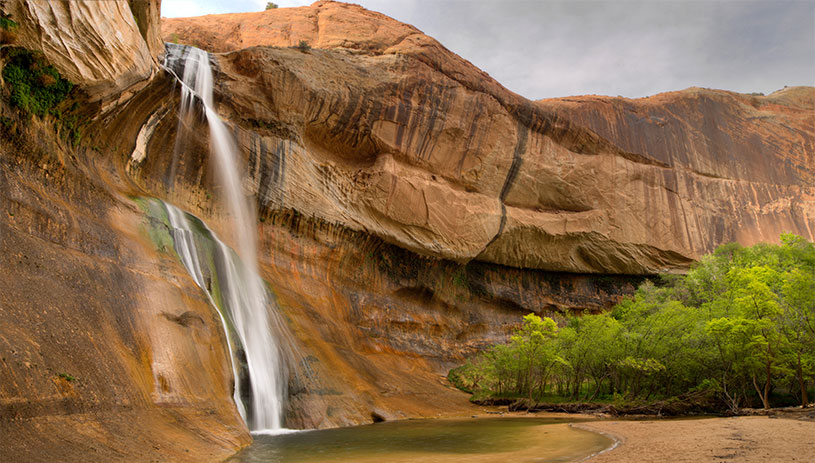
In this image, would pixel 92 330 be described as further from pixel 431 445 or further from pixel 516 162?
pixel 516 162

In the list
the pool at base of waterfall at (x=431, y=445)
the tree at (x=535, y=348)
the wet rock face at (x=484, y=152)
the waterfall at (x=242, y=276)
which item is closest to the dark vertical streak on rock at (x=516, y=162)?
the wet rock face at (x=484, y=152)

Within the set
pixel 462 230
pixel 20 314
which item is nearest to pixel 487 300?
pixel 462 230

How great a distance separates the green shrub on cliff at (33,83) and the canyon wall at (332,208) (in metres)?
0.31

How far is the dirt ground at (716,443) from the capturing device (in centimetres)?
845

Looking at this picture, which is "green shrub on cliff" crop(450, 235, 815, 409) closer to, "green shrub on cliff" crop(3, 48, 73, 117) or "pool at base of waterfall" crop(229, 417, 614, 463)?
"pool at base of waterfall" crop(229, 417, 614, 463)

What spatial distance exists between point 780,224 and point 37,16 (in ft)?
167

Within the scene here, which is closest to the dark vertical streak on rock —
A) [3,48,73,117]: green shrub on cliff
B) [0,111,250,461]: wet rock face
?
[0,111,250,461]: wet rock face

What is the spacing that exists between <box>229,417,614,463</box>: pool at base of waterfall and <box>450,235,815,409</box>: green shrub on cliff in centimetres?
763

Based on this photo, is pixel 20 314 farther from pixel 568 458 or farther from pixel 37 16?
pixel 568 458

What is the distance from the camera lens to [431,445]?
12.3m

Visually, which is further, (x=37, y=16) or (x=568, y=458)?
(x=37, y=16)

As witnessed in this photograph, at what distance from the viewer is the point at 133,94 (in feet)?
59.5

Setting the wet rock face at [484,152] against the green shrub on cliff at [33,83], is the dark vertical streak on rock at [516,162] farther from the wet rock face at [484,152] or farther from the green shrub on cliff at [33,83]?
the green shrub on cliff at [33,83]

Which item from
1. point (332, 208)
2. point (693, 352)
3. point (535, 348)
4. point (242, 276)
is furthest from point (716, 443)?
point (332, 208)
